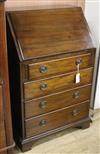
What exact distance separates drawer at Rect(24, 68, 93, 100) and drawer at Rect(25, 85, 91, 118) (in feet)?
0.15

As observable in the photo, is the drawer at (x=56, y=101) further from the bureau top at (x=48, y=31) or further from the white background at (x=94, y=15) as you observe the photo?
the white background at (x=94, y=15)

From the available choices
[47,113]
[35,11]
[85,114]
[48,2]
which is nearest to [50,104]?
[47,113]

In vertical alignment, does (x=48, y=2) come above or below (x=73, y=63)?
above

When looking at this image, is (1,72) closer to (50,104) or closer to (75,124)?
(50,104)

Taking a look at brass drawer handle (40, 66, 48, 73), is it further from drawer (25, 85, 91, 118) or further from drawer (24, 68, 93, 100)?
drawer (25, 85, 91, 118)

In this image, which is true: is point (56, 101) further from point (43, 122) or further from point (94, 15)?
point (94, 15)

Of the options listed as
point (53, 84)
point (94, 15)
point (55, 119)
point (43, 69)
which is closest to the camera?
point (43, 69)

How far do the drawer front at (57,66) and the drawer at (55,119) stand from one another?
0.36 metres

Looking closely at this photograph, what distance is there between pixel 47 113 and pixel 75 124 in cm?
35

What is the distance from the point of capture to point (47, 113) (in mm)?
1910

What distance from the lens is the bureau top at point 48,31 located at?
1.65 m

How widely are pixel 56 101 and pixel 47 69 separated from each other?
310mm

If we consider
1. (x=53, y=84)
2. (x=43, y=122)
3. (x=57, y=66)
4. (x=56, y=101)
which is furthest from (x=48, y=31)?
(x=43, y=122)

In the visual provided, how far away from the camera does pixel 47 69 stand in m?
1.74
